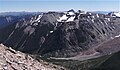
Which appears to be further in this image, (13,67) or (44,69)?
(44,69)

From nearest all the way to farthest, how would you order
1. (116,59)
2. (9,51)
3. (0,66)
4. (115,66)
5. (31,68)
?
(0,66)
(31,68)
(9,51)
(115,66)
(116,59)

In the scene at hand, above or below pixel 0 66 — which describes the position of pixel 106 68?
below

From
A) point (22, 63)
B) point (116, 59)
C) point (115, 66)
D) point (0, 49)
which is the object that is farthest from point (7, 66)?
point (116, 59)

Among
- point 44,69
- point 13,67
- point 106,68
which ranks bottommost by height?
point 106,68

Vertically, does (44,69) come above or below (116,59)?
above

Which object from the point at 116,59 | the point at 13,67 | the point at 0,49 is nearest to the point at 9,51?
the point at 0,49

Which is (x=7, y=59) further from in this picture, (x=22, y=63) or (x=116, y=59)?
(x=116, y=59)

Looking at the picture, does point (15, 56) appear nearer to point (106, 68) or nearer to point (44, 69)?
point (44, 69)

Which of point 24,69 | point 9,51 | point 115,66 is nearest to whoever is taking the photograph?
point 24,69

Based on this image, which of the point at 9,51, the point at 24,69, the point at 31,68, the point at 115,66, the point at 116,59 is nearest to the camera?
the point at 24,69
